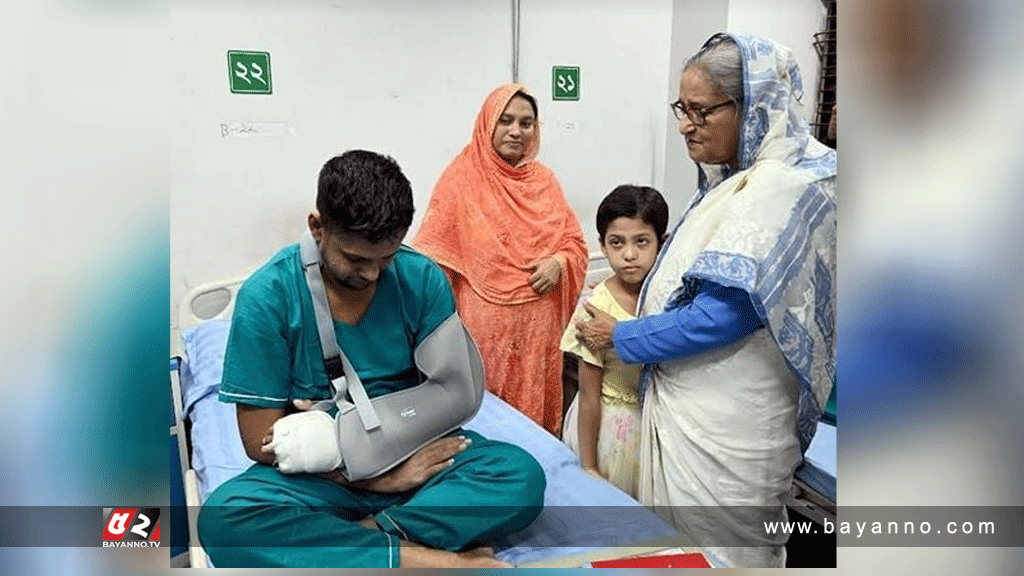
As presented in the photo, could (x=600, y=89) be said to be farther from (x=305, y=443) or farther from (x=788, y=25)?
(x=305, y=443)

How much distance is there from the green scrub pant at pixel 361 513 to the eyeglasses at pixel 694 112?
55cm

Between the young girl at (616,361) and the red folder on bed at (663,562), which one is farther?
the young girl at (616,361)

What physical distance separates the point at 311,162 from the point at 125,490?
1.60 feet

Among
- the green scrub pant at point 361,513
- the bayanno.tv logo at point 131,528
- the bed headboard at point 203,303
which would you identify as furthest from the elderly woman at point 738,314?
the bayanno.tv logo at point 131,528

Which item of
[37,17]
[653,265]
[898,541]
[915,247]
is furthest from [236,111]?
[898,541]

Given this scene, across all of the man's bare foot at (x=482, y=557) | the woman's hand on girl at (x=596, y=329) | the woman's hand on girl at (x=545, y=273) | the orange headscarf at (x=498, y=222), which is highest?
the orange headscarf at (x=498, y=222)

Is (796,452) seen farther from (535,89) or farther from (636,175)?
(535,89)

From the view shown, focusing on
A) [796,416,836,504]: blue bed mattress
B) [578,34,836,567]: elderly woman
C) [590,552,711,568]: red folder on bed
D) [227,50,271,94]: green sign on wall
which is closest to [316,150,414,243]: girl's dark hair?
[227,50,271,94]: green sign on wall

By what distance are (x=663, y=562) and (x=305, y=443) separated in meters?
0.51

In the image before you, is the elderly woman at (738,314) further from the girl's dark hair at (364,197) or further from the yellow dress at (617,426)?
the girl's dark hair at (364,197)

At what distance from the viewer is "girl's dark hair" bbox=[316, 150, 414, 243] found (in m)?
0.90

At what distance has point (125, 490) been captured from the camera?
0.90 metres

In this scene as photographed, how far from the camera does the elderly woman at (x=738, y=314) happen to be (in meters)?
1.00

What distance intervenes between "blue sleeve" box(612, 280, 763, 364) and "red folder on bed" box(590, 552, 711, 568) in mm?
287
